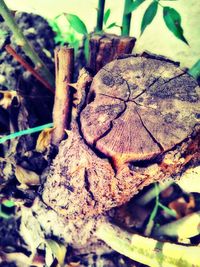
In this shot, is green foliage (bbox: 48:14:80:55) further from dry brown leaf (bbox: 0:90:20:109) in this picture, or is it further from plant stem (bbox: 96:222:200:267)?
plant stem (bbox: 96:222:200:267)

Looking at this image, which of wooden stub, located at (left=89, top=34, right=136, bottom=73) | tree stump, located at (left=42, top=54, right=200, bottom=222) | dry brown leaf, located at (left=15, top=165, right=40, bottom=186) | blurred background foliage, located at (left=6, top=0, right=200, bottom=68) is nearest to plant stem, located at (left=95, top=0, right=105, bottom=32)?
wooden stub, located at (left=89, top=34, right=136, bottom=73)

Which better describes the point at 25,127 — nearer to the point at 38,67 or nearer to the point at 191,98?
the point at 38,67

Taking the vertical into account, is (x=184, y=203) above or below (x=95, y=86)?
below

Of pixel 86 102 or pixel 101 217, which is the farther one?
pixel 101 217

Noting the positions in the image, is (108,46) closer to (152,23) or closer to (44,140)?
(44,140)

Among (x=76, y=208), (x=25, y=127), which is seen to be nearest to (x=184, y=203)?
(x=76, y=208)

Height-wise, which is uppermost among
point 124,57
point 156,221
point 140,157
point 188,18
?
point 188,18
